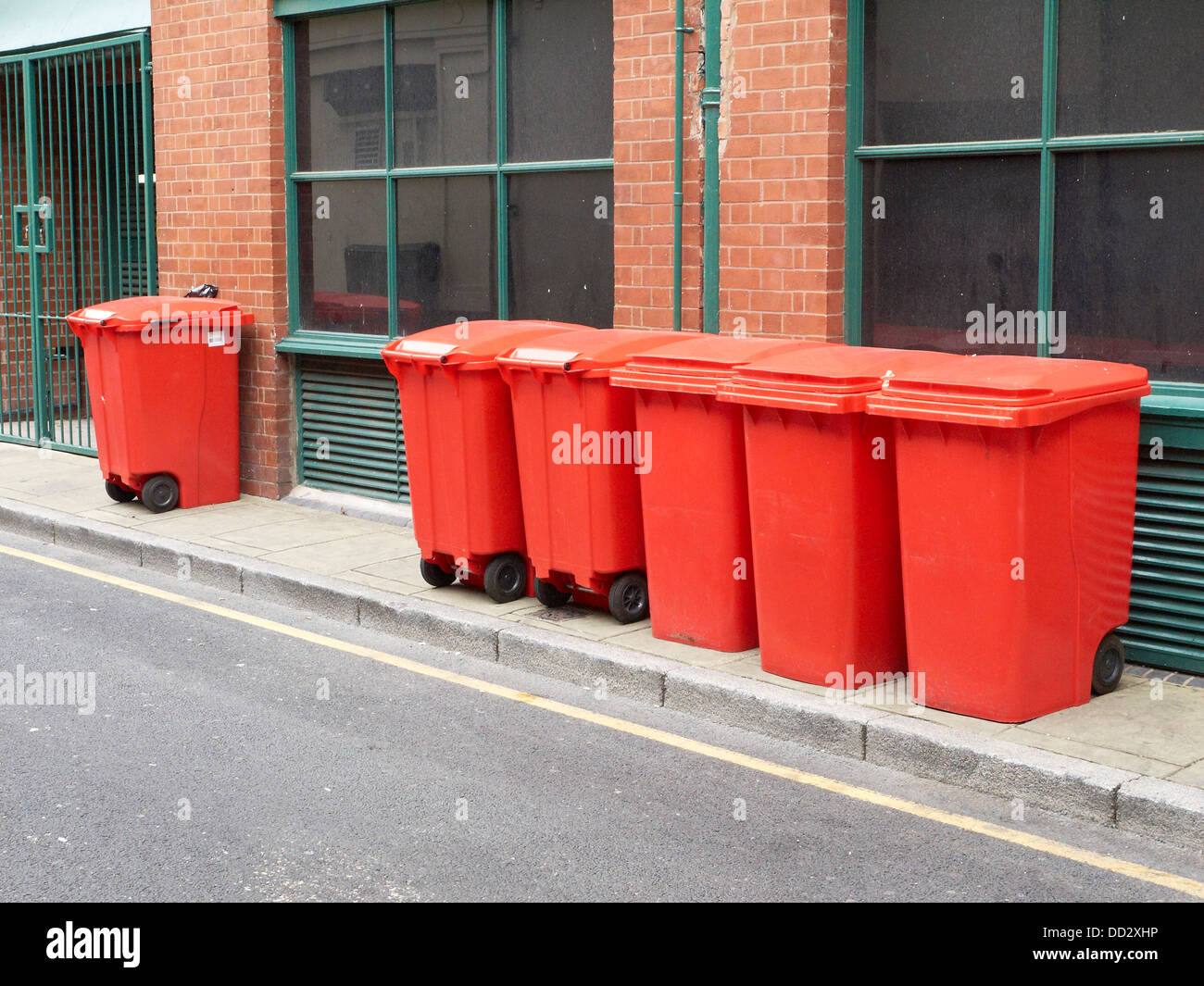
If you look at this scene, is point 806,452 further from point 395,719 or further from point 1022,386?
point 395,719

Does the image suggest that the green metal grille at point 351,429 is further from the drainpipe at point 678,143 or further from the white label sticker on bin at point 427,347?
the drainpipe at point 678,143

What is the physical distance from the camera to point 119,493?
1053cm

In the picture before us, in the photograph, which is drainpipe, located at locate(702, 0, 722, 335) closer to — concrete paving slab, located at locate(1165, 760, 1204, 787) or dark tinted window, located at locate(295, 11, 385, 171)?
dark tinted window, located at locate(295, 11, 385, 171)

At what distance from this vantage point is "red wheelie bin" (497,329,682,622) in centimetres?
703

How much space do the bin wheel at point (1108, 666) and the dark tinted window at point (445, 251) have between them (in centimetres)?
465

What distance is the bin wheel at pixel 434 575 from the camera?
802cm

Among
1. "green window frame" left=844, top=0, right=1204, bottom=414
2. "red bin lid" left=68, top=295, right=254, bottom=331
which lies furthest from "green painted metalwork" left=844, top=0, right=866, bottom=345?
"red bin lid" left=68, top=295, right=254, bottom=331

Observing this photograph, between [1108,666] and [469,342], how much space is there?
3246 mm

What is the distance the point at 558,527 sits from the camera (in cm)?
728

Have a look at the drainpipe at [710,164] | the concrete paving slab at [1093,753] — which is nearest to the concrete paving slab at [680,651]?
the concrete paving slab at [1093,753]

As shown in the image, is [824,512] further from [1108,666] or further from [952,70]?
[952,70]
